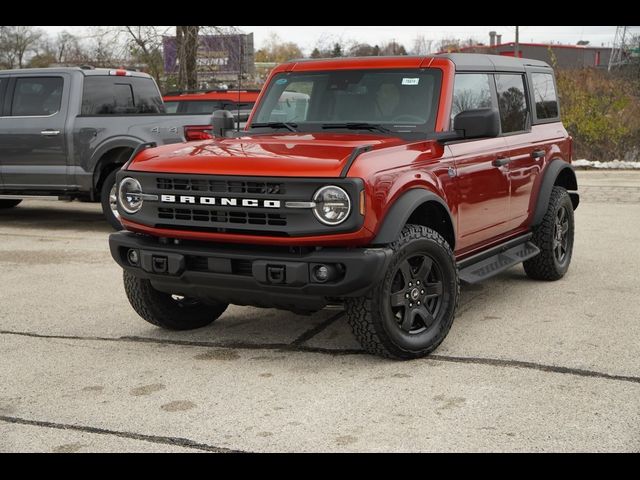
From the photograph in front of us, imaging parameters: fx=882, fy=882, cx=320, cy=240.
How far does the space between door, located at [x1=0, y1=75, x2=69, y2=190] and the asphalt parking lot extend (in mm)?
3523

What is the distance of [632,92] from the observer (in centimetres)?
2397

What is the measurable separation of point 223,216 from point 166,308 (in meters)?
1.10

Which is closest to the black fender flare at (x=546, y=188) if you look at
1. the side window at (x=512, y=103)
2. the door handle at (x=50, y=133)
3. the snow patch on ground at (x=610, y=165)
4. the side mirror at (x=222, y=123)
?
the side window at (x=512, y=103)

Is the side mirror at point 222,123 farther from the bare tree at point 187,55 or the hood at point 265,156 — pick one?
the bare tree at point 187,55

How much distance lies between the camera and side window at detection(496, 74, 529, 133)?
6.78m

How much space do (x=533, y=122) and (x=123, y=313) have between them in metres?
3.65

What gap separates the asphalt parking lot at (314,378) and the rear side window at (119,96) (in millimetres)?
3986

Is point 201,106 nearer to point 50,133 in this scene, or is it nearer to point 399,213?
point 50,133

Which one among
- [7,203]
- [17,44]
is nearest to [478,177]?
[7,203]

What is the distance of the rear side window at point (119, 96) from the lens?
36.2 ft

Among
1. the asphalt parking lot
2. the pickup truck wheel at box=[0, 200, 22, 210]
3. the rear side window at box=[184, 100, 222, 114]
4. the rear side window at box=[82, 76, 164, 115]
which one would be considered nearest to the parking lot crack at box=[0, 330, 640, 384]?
the asphalt parking lot

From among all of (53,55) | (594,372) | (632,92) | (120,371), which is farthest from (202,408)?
(53,55)
